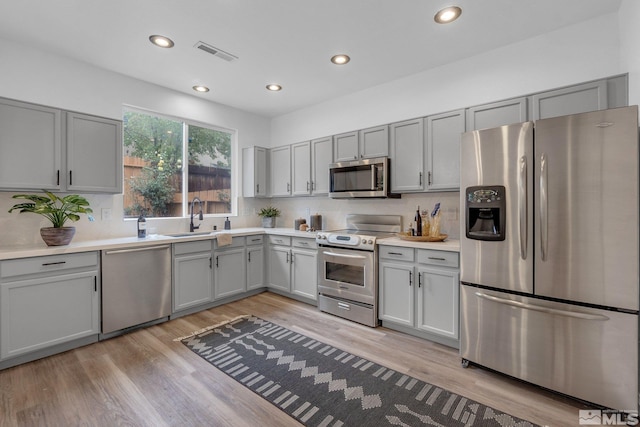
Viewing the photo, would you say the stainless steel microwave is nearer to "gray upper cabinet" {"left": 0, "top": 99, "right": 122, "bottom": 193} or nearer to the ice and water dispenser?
the ice and water dispenser

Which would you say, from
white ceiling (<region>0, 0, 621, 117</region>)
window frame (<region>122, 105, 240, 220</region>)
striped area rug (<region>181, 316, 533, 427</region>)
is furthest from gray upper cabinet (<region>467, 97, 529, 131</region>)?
window frame (<region>122, 105, 240, 220</region>)

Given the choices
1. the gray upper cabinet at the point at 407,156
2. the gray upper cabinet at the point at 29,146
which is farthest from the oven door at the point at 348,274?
the gray upper cabinet at the point at 29,146

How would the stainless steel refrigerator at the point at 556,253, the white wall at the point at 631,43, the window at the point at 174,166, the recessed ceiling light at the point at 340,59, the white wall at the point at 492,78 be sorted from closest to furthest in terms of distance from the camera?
1. the stainless steel refrigerator at the point at 556,253
2. the white wall at the point at 631,43
3. the white wall at the point at 492,78
4. the recessed ceiling light at the point at 340,59
5. the window at the point at 174,166

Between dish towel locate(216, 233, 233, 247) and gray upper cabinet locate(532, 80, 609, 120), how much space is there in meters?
3.38

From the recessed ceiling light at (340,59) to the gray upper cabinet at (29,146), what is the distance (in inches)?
105

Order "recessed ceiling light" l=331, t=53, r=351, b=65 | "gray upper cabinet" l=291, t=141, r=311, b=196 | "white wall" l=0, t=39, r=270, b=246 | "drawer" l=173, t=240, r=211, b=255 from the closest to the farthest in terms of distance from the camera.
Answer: "white wall" l=0, t=39, r=270, b=246 < "recessed ceiling light" l=331, t=53, r=351, b=65 < "drawer" l=173, t=240, r=211, b=255 < "gray upper cabinet" l=291, t=141, r=311, b=196

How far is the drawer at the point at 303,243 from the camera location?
3.74 metres

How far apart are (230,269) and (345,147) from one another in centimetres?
217

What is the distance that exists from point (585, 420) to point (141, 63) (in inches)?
184

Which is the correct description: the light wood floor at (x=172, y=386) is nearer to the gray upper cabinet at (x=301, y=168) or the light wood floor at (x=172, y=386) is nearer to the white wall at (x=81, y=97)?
the white wall at (x=81, y=97)

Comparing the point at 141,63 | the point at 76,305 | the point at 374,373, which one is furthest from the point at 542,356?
the point at 141,63

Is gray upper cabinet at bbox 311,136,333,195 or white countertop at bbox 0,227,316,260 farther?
gray upper cabinet at bbox 311,136,333,195

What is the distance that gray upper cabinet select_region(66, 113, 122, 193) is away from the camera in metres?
2.84

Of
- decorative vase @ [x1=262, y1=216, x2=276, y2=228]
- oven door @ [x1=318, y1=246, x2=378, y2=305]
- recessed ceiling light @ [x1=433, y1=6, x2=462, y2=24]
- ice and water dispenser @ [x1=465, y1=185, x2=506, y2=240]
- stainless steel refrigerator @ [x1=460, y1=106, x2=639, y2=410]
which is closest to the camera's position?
stainless steel refrigerator @ [x1=460, y1=106, x2=639, y2=410]
